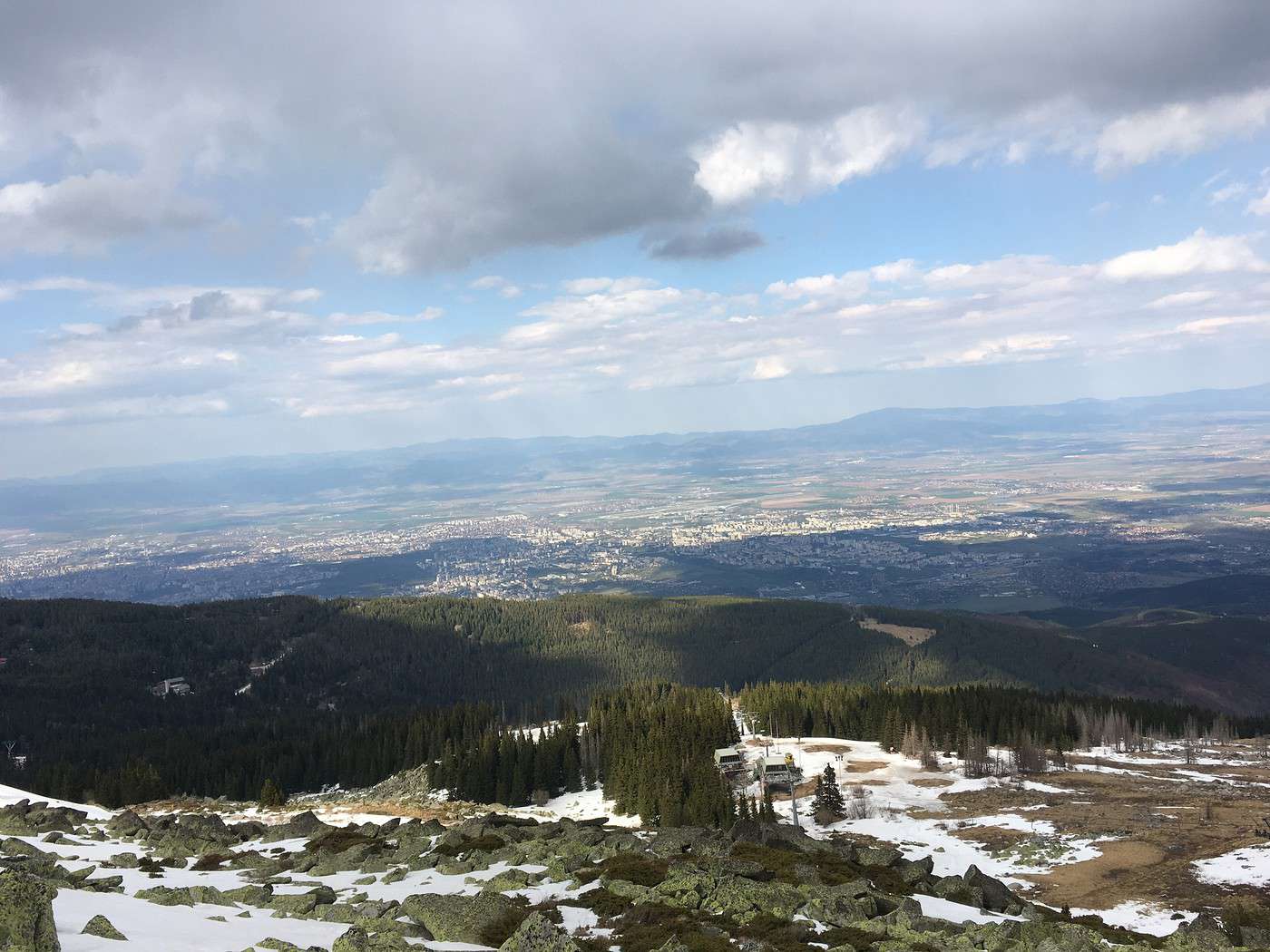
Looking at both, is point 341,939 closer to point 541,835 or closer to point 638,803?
point 541,835

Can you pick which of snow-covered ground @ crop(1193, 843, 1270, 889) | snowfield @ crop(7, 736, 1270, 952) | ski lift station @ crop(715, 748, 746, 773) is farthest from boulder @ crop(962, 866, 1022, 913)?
ski lift station @ crop(715, 748, 746, 773)

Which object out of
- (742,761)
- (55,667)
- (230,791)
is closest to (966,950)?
(742,761)

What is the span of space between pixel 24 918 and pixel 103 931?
4005 mm

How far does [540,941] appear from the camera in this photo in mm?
24281

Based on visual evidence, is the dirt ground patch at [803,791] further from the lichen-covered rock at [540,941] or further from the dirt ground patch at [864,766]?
the lichen-covered rock at [540,941]

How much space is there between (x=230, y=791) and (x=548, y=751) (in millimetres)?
43191

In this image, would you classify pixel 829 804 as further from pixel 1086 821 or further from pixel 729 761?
pixel 729 761

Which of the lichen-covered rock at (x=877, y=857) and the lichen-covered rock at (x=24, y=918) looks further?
the lichen-covered rock at (x=877, y=857)

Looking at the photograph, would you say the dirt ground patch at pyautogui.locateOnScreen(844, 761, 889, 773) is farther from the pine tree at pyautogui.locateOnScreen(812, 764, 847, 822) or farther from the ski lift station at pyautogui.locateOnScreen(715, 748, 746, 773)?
the pine tree at pyautogui.locateOnScreen(812, 764, 847, 822)

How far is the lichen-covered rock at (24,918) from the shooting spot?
773 inches

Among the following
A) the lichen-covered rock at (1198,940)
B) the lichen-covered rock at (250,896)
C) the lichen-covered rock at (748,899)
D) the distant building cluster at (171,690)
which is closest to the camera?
the lichen-covered rock at (1198,940)

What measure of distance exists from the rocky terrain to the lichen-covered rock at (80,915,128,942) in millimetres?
64

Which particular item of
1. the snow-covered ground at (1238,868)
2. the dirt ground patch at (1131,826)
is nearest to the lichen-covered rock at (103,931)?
the dirt ground patch at (1131,826)

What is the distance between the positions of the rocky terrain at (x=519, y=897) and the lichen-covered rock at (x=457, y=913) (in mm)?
77
